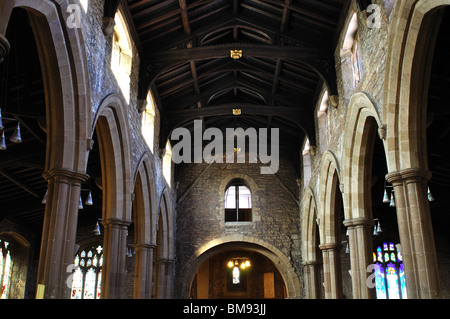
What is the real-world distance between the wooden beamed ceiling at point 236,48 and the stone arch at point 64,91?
393 centimetres

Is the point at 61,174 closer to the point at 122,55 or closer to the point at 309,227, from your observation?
the point at 122,55

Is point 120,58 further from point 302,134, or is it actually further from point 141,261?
point 302,134

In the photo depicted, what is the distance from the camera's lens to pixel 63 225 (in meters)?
7.48

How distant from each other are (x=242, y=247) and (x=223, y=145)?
13.9 feet

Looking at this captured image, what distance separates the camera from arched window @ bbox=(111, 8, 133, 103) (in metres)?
11.1

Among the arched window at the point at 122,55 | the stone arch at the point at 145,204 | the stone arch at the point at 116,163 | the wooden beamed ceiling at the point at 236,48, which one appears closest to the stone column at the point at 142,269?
the stone arch at the point at 145,204

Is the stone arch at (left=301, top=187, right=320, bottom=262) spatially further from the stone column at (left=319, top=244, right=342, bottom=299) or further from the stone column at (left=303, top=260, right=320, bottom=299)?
the stone column at (left=319, top=244, right=342, bottom=299)

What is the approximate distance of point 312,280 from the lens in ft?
57.8

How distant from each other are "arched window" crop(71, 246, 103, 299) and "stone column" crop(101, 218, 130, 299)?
9452 millimetres

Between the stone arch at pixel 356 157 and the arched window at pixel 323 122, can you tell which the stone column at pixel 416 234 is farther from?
the arched window at pixel 323 122

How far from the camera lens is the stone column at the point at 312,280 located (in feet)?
57.0

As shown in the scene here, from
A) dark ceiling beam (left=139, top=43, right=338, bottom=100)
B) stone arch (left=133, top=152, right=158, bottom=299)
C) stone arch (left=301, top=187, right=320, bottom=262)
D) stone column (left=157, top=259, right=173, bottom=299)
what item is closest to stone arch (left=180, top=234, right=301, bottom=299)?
stone arch (left=301, top=187, right=320, bottom=262)

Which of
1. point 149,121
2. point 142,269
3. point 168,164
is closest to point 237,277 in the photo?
point 168,164
